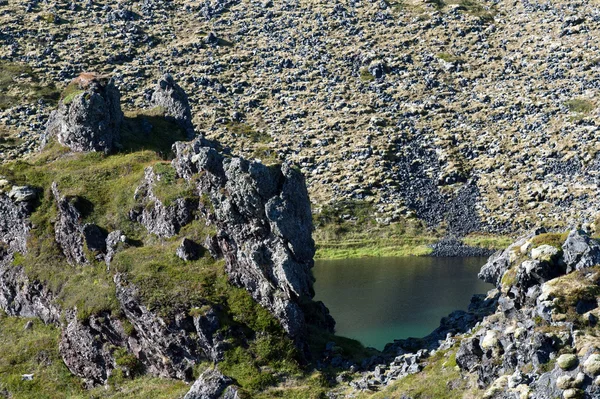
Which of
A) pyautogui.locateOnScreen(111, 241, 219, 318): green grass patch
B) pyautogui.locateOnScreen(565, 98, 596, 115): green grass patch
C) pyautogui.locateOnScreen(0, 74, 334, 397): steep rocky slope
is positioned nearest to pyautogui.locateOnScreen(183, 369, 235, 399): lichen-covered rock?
pyautogui.locateOnScreen(0, 74, 334, 397): steep rocky slope

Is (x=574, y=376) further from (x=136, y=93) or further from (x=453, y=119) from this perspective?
(x=136, y=93)

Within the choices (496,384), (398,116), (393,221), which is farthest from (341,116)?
(496,384)

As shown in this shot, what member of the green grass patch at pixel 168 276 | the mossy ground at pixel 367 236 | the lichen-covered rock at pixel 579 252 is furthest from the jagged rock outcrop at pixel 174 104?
the lichen-covered rock at pixel 579 252

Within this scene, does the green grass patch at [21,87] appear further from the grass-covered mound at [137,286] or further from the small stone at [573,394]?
the small stone at [573,394]

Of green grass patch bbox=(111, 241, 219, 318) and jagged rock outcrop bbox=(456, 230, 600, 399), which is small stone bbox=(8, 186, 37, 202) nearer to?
green grass patch bbox=(111, 241, 219, 318)

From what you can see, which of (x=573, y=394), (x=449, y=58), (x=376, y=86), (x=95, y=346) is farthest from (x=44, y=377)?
(x=449, y=58)

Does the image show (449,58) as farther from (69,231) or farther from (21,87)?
(69,231)
